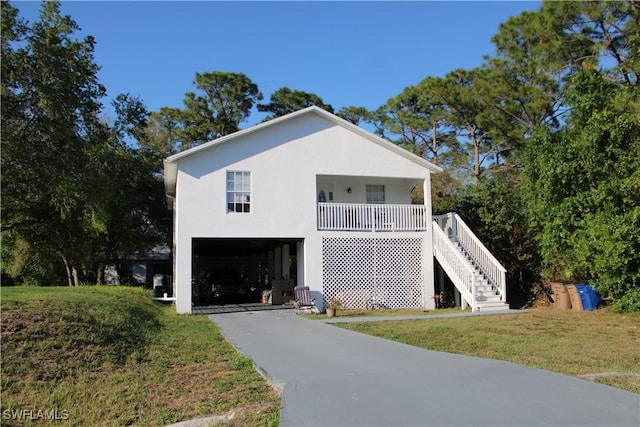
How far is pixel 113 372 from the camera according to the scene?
25.2 ft

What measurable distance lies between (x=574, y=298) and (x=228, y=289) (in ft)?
46.5

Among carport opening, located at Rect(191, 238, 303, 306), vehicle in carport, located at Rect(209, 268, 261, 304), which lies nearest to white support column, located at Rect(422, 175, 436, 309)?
carport opening, located at Rect(191, 238, 303, 306)

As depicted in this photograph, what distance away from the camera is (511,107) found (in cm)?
2386

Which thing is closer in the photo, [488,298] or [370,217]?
[488,298]

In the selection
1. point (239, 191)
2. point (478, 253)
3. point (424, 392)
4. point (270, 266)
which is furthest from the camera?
point (270, 266)

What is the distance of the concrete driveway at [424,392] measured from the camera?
208 inches

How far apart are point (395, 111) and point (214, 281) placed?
1749 cm

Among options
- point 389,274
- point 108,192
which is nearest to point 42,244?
point 108,192

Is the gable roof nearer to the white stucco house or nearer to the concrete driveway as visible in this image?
the white stucco house

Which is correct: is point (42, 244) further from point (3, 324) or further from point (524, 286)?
point (524, 286)

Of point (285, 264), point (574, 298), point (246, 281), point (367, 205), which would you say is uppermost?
point (367, 205)

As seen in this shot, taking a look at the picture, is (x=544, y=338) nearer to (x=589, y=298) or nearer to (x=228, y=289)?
(x=589, y=298)

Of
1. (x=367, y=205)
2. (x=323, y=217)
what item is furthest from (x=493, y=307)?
(x=323, y=217)

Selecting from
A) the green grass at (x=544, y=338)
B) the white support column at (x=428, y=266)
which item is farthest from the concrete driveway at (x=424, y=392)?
the white support column at (x=428, y=266)
